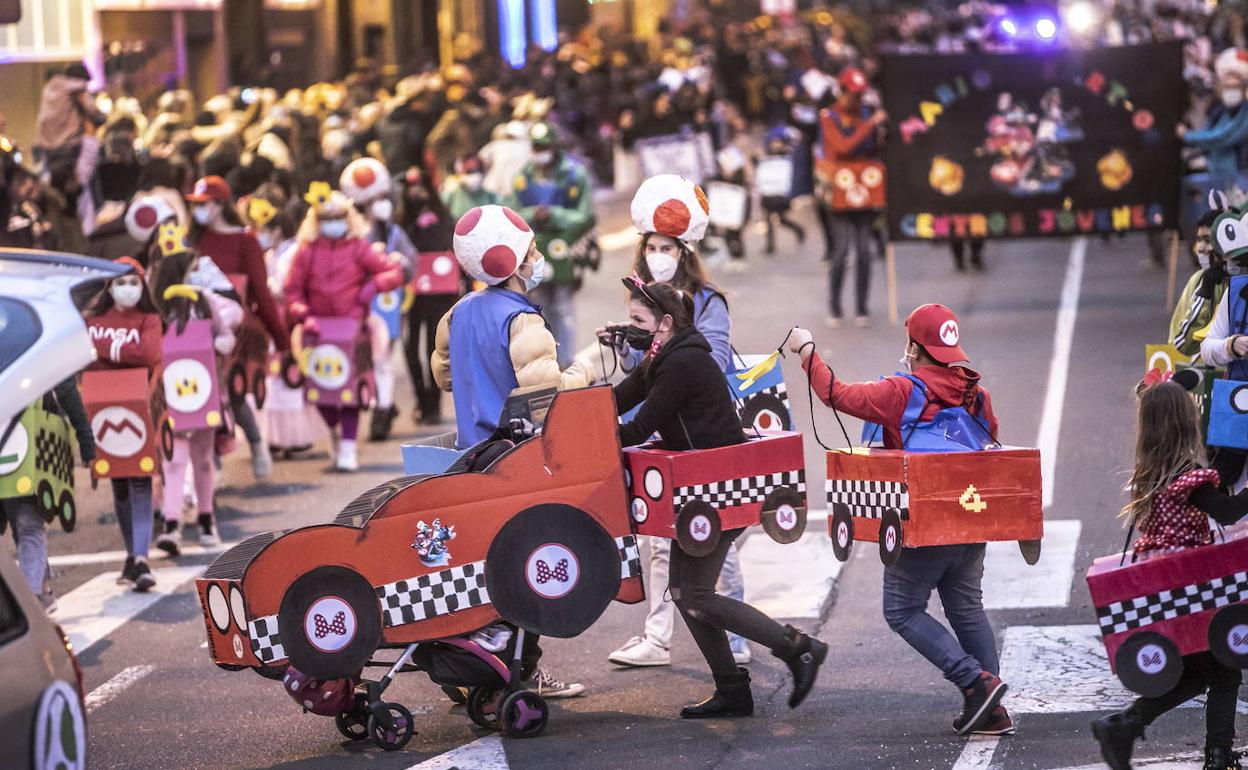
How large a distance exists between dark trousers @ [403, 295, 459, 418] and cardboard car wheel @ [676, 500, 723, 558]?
305 inches

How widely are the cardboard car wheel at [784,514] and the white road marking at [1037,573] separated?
1.92 m

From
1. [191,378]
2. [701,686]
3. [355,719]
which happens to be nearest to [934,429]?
[701,686]

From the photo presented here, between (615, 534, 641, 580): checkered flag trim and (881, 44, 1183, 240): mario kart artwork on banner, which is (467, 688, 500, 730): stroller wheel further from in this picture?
(881, 44, 1183, 240): mario kart artwork on banner

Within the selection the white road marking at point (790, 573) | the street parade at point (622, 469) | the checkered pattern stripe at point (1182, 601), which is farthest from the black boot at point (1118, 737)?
the white road marking at point (790, 573)

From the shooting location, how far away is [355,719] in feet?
24.4

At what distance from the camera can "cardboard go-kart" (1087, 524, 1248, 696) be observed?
635 cm

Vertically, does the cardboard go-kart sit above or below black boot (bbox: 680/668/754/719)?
above

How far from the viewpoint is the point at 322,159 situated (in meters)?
20.9

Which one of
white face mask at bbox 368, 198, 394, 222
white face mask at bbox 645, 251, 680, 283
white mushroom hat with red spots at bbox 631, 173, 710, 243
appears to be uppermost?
white mushroom hat with red spots at bbox 631, 173, 710, 243

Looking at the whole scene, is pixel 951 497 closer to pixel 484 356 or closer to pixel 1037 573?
pixel 484 356

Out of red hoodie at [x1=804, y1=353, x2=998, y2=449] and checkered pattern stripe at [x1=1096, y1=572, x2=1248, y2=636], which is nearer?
checkered pattern stripe at [x1=1096, y1=572, x2=1248, y2=636]

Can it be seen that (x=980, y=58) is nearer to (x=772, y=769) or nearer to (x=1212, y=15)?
(x=772, y=769)

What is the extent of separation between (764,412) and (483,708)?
189cm

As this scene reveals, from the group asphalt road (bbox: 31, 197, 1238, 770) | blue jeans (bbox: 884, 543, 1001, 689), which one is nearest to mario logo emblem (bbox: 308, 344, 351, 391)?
asphalt road (bbox: 31, 197, 1238, 770)
